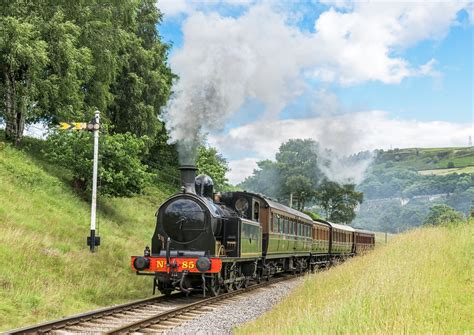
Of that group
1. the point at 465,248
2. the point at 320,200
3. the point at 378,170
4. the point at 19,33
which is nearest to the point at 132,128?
the point at 19,33

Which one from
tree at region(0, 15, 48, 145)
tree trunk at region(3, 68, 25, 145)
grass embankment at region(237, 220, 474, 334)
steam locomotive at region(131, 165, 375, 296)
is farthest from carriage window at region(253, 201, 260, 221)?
tree trunk at region(3, 68, 25, 145)

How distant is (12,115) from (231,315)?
1833 cm

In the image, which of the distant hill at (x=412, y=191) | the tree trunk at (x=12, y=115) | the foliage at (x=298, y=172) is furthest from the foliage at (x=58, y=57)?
the distant hill at (x=412, y=191)

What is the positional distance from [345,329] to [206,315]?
4.86m

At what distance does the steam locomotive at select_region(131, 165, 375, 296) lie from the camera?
13070 millimetres

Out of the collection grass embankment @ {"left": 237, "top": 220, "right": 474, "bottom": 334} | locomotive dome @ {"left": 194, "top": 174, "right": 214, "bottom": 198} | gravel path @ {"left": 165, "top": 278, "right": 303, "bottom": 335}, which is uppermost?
locomotive dome @ {"left": 194, "top": 174, "right": 214, "bottom": 198}

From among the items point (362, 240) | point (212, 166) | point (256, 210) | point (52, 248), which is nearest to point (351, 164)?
point (362, 240)

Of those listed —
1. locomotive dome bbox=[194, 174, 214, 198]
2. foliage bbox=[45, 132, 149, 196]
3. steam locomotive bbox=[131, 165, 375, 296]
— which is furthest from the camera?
foliage bbox=[45, 132, 149, 196]

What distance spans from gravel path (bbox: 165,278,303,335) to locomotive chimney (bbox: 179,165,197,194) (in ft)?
10.3

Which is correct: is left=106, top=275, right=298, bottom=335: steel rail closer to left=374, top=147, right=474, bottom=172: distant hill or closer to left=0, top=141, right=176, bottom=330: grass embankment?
left=0, top=141, right=176, bottom=330: grass embankment

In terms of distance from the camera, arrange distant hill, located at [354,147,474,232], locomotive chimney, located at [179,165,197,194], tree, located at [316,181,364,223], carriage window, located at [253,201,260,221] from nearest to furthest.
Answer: locomotive chimney, located at [179,165,197,194], carriage window, located at [253,201,260,221], tree, located at [316,181,364,223], distant hill, located at [354,147,474,232]

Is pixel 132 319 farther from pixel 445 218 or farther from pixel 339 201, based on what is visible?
pixel 339 201

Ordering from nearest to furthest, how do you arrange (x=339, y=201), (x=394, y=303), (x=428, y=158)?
(x=394, y=303) < (x=339, y=201) < (x=428, y=158)

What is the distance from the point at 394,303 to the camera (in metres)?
7.73
